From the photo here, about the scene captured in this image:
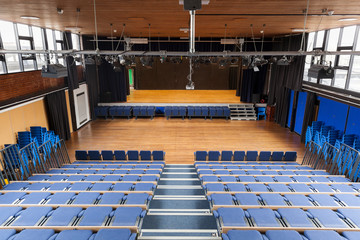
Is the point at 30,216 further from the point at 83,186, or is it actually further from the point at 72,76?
the point at 72,76

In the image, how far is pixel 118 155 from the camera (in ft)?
30.5

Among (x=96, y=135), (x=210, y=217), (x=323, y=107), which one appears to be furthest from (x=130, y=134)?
(x=323, y=107)

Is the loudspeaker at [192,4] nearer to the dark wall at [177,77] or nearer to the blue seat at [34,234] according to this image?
the blue seat at [34,234]

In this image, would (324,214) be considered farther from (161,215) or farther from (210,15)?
(210,15)

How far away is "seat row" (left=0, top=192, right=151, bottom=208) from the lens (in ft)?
15.3

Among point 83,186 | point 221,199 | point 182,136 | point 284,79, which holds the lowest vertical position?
point 182,136

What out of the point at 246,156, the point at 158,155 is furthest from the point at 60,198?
the point at 246,156

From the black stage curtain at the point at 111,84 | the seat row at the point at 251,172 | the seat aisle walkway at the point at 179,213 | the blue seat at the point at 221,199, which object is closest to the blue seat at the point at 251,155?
the seat row at the point at 251,172

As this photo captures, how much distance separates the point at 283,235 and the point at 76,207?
3402 mm

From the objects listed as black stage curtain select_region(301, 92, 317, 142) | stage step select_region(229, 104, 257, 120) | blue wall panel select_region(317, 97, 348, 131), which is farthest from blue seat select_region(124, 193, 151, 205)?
stage step select_region(229, 104, 257, 120)

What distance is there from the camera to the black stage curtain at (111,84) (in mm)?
16250

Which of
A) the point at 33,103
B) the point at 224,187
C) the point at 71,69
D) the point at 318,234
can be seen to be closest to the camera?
the point at 318,234

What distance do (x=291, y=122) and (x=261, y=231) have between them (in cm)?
1105

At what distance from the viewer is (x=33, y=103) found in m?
9.84
